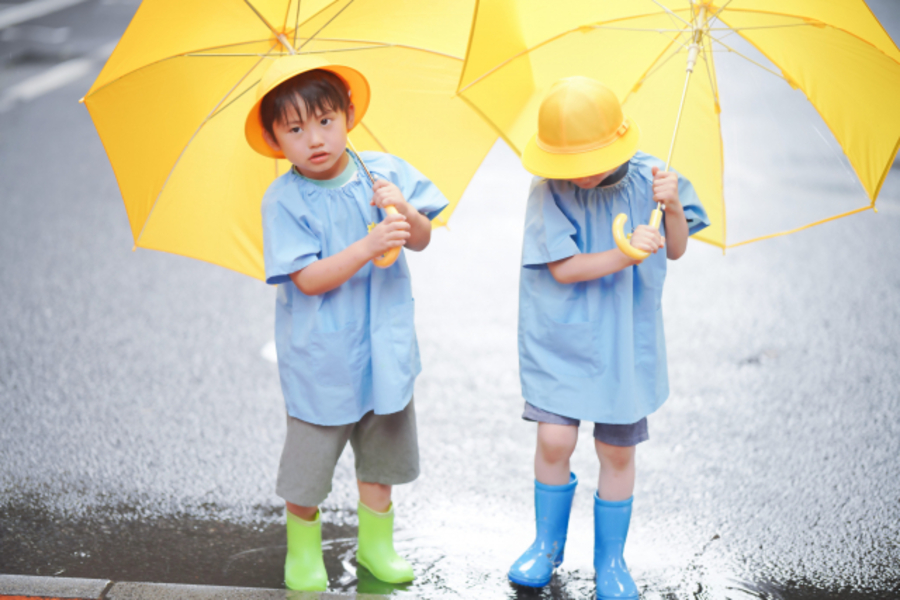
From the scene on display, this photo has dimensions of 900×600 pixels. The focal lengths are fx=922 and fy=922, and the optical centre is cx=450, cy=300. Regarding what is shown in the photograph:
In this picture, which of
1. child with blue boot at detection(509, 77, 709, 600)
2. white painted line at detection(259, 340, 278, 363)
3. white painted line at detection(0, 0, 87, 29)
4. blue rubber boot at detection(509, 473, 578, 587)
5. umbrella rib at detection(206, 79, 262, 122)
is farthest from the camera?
white painted line at detection(0, 0, 87, 29)

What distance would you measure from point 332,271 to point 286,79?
510 millimetres

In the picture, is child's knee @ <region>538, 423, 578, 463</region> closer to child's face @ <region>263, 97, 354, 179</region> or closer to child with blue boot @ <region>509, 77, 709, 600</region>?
child with blue boot @ <region>509, 77, 709, 600</region>

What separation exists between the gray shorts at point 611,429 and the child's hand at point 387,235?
67 cm

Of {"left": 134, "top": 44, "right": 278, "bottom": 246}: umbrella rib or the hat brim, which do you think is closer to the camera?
the hat brim

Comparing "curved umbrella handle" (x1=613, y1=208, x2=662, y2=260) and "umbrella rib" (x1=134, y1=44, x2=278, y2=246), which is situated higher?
"umbrella rib" (x1=134, y1=44, x2=278, y2=246)

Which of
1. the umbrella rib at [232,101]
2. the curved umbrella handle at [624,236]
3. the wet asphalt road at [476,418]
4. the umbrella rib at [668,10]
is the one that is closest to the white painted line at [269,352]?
the wet asphalt road at [476,418]

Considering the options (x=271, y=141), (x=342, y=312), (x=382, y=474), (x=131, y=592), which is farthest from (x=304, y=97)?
(x=131, y=592)

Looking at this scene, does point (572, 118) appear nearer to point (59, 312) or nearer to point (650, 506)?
point (650, 506)

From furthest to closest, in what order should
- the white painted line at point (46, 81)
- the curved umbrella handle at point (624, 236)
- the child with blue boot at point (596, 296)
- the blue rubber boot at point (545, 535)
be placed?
the white painted line at point (46, 81)
the blue rubber boot at point (545, 535)
the child with blue boot at point (596, 296)
the curved umbrella handle at point (624, 236)

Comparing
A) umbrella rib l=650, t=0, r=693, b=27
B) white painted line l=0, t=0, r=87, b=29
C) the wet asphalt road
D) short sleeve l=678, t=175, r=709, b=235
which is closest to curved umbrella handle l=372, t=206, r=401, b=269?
short sleeve l=678, t=175, r=709, b=235

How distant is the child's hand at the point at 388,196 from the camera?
2.45 metres

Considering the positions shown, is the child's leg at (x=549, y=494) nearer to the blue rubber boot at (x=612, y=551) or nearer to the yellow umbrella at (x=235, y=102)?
the blue rubber boot at (x=612, y=551)

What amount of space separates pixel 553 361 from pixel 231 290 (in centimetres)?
330

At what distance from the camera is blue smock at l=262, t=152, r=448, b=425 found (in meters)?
2.52
